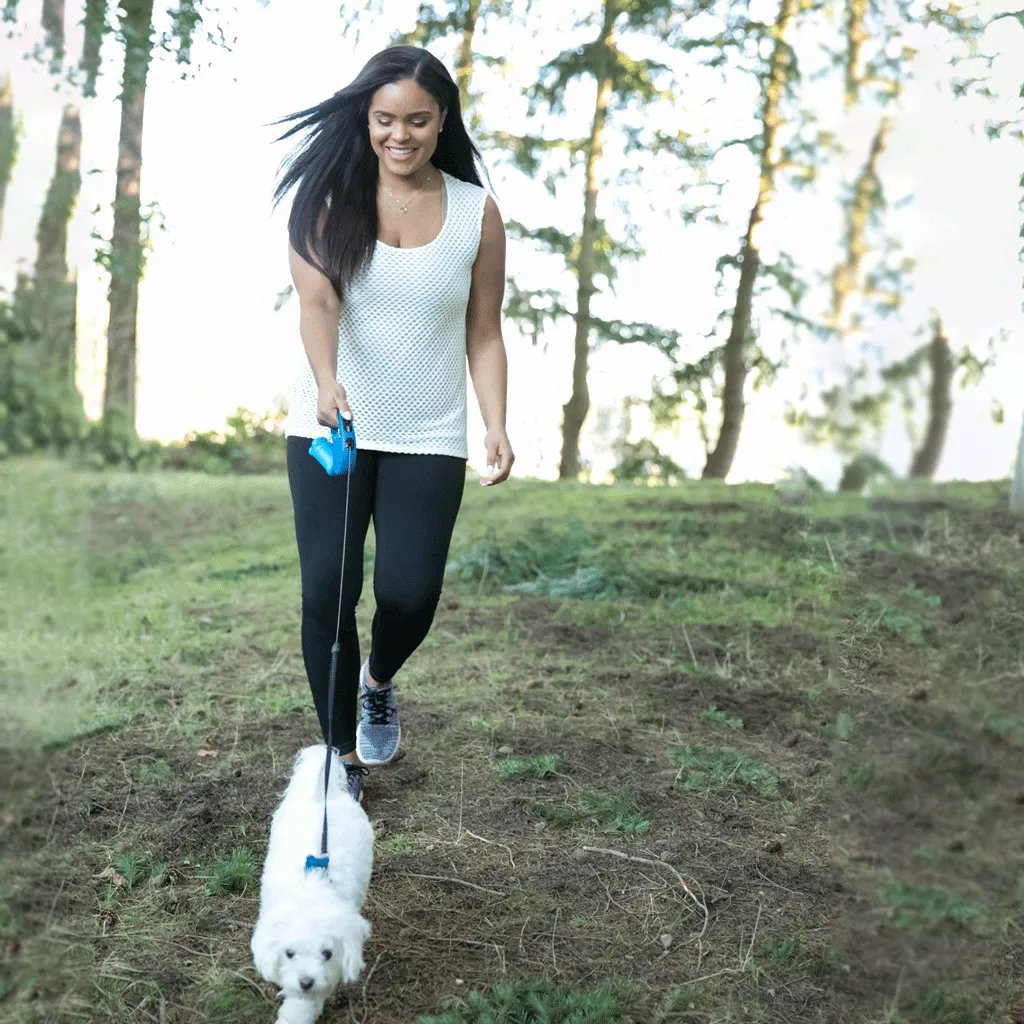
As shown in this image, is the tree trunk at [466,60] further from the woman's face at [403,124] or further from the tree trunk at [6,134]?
the tree trunk at [6,134]

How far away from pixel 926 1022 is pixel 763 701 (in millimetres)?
2352

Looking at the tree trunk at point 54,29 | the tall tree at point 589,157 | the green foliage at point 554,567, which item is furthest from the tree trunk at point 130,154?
the tall tree at point 589,157

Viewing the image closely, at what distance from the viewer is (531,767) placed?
3582 mm

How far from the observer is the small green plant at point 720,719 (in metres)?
4.09

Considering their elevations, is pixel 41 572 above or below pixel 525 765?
above

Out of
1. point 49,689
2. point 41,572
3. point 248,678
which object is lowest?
point 248,678

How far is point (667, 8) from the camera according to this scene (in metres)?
10.2

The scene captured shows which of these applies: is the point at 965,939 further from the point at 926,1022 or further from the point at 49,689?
the point at 49,689

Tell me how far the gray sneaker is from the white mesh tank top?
2.71 feet

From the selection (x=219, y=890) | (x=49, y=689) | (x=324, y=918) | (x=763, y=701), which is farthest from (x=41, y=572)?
Answer: (x=763, y=701)

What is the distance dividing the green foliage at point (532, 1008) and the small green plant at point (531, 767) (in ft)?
4.27

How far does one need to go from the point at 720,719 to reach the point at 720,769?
539 millimetres

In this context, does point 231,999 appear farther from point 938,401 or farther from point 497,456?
point 938,401

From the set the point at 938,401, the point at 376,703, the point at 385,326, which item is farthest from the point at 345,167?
the point at 938,401
